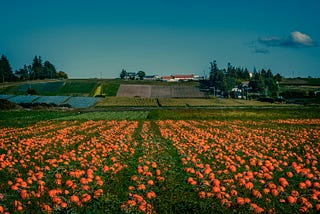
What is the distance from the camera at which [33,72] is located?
7160 inches

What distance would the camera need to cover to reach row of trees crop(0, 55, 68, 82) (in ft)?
522

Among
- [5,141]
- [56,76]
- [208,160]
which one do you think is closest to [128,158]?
[208,160]

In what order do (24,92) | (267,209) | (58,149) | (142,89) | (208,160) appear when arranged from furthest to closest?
(142,89), (24,92), (58,149), (208,160), (267,209)

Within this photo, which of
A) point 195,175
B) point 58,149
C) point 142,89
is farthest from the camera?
point 142,89

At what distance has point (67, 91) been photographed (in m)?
128

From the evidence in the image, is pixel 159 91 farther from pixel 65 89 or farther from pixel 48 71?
pixel 48 71

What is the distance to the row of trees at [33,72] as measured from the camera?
15896 cm

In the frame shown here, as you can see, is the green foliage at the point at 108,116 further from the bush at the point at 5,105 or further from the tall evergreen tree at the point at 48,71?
the tall evergreen tree at the point at 48,71

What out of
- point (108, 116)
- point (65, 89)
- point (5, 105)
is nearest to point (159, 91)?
point (65, 89)

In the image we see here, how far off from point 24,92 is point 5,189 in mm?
120689

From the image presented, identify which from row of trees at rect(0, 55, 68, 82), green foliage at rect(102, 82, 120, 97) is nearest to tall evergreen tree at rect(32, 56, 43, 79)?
row of trees at rect(0, 55, 68, 82)

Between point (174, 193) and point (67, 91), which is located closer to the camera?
point (174, 193)

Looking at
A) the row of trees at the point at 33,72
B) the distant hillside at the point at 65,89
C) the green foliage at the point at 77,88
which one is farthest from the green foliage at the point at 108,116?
the row of trees at the point at 33,72

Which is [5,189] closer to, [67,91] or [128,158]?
[128,158]
